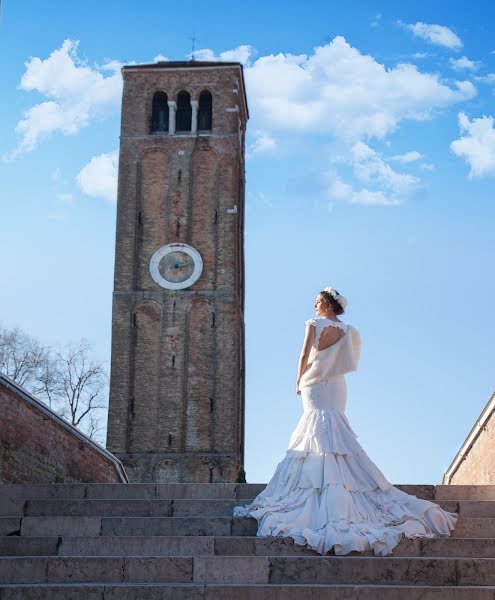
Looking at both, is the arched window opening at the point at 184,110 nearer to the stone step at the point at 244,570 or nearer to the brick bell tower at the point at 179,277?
the brick bell tower at the point at 179,277

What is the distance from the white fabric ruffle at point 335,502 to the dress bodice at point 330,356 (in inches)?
11.7

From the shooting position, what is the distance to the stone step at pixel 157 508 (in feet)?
28.6

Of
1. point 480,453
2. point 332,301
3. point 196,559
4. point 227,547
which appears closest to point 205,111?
point 480,453

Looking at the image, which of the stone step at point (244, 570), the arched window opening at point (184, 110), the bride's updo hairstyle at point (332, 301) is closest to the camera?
the stone step at point (244, 570)

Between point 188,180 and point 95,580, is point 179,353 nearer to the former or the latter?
point 188,180

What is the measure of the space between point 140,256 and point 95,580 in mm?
31534

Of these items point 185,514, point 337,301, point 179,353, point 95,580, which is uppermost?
point 179,353

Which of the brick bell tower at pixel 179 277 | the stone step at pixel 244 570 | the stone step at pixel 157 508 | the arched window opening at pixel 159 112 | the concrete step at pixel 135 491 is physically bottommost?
the stone step at pixel 244 570

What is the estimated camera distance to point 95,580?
23.4 ft

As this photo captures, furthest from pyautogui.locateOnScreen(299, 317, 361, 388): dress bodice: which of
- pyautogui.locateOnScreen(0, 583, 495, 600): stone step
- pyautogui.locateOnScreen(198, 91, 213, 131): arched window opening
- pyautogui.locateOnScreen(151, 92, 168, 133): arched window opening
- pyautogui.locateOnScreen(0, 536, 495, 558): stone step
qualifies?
pyautogui.locateOnScreen(151, 92, 168, 133): arched window opening

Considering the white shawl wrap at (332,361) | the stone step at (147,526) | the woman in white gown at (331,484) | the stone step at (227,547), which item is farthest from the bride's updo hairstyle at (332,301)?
the stone step at (227,547)

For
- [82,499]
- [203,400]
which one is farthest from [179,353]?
[82,499]

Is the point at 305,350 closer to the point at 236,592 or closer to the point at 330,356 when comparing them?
the point at 330,356

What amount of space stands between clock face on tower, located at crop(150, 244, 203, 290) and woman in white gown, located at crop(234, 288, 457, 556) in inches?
1147
